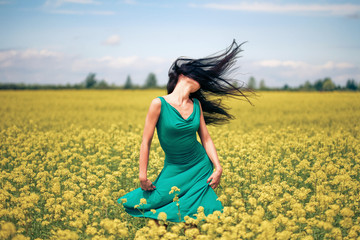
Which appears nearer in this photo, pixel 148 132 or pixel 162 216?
pixel 162 216

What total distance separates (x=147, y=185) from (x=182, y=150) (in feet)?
1.88

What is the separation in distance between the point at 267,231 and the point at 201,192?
912 mm

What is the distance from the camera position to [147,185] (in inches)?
166

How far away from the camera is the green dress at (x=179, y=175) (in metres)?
4.17

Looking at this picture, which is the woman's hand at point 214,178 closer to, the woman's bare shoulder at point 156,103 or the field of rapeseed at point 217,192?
the field of rapeseed at point 217,192

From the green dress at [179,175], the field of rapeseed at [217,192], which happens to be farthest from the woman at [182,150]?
the field of rapeseed at [217,192]

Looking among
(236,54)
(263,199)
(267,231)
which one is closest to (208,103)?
(236,54)

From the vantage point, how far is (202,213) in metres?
3.90

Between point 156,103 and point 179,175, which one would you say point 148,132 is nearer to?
point 156,103

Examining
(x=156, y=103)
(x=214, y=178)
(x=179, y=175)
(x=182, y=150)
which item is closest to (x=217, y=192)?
(x=214, y=178)

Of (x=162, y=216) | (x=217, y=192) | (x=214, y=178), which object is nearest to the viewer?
(x=162, y=216)

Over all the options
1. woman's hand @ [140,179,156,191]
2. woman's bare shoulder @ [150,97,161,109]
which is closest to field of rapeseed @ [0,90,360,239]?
woman's hand @ [140,179,156,191]

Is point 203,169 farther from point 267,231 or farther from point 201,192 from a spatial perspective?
point 267,231

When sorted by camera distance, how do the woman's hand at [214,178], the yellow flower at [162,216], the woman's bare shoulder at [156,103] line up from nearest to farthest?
1. the yellow flower at [162,216]
2. the woman's bare shoulder at [156,103]
3. the woman's hand at [214,178]
